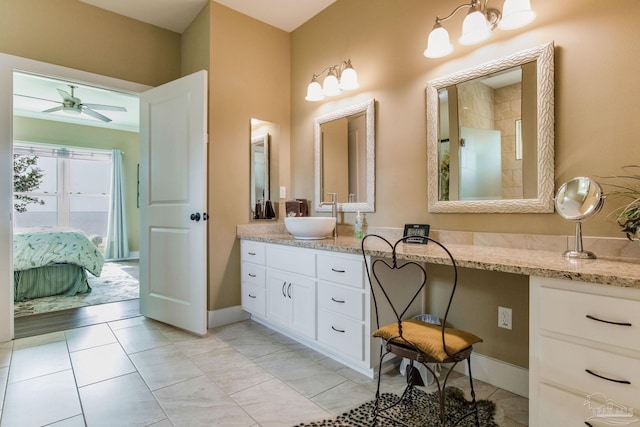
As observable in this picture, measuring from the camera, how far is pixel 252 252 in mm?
2881

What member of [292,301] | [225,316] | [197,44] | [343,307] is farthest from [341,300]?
[197,44]

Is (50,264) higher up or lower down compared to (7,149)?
lower down

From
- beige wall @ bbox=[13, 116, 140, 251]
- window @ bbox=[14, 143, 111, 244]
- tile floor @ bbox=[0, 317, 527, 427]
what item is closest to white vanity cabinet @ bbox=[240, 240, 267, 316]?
tile floor @ bbox=[0, 317, 527, 427]

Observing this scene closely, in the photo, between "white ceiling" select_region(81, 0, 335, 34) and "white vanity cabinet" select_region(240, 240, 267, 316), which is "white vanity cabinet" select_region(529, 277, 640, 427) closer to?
"white vanity cabinet" select_region(240, 240, 267, 316)

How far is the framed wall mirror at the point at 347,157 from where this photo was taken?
2592mm

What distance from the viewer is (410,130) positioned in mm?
2316

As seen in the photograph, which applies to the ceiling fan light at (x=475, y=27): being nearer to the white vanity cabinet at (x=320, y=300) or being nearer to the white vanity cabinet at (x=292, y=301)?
the white vanity cabinet at (x=320, y=300)

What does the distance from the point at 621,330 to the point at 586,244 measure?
25.5 inches

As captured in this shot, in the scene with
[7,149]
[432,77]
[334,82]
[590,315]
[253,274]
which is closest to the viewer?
[590,315]

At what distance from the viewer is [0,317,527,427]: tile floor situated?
162cm

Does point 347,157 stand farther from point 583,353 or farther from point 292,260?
point 583,353

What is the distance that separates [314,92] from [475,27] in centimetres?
144

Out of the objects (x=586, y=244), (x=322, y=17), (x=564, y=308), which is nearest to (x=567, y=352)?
(x=564, y=308)

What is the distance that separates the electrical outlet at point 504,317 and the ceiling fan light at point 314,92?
2.17m
